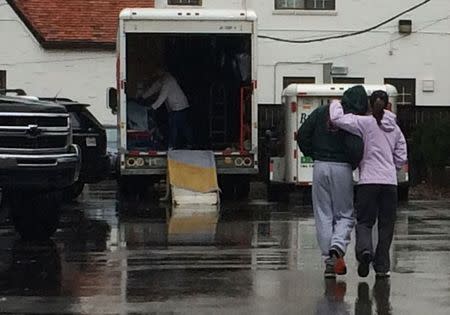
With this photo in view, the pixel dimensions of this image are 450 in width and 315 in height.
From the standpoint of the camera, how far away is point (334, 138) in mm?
10000

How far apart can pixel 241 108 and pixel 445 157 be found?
4.89m

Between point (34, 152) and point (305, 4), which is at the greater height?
point (305, 4)

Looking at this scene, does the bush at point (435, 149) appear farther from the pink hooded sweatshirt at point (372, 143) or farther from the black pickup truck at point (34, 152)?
the pink hooded sweatshirt at point (372, 143)

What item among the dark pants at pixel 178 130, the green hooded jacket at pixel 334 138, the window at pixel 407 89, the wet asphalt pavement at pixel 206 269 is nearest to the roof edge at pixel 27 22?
the window at pixel 407 89

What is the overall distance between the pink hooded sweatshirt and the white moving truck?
29.0 ft

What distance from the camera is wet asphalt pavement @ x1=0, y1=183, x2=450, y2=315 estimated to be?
8758 millimetres

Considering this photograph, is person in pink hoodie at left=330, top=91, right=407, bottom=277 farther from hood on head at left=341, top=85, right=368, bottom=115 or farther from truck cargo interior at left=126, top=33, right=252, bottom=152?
truck cargo interior at left=126, top=33, right=252, bottom=152

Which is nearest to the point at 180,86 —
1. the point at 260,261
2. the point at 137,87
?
the point at 137,87

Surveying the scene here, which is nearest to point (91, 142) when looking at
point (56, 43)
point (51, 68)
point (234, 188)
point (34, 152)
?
Result: point (234, 188)

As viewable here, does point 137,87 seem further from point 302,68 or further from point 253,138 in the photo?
point 302,68

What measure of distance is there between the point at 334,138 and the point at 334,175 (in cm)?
34

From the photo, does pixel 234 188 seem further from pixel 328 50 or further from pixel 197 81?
pixel 328 50

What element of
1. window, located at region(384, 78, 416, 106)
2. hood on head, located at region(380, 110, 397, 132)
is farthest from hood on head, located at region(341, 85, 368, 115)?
window, located at region(384, 78, 416, 106)

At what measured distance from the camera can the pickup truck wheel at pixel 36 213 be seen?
12812 mm
